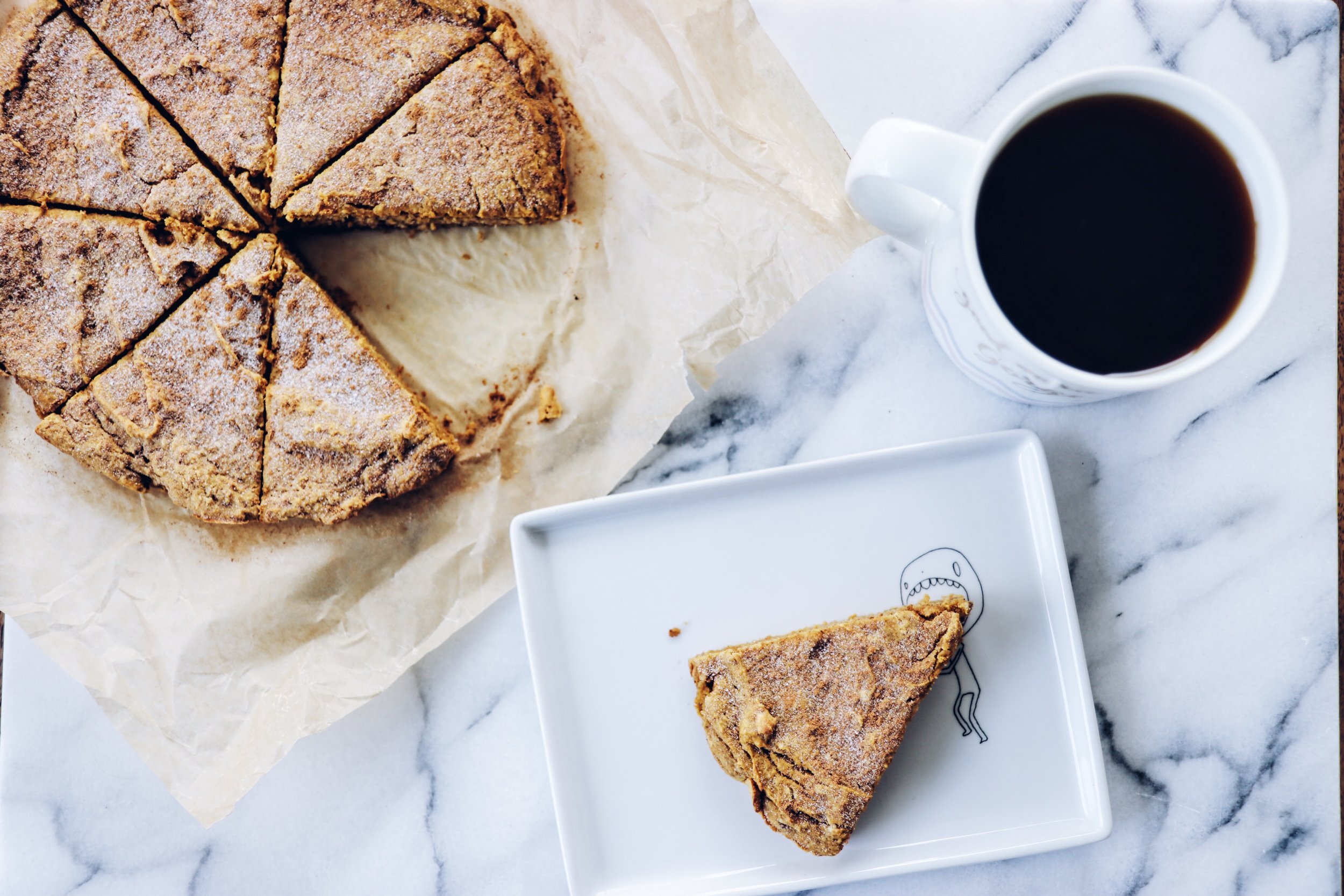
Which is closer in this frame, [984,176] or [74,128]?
[984,176]

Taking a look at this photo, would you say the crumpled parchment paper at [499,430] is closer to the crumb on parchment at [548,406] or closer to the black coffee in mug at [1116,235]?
the crumb on parchment at [548,406]

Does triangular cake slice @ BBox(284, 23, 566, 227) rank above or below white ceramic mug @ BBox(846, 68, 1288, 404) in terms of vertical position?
above

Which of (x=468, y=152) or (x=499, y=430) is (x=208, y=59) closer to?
(x=468, y=152)

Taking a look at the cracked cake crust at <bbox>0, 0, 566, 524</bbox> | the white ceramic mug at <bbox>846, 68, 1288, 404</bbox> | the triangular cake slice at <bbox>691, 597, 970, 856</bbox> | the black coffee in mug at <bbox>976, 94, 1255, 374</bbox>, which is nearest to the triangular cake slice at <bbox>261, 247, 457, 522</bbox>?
the cracked cake crust at <bbox>0, 0, 566, 524</bbox>

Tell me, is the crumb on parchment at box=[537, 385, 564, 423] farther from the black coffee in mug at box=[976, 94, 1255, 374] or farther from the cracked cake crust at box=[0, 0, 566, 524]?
the black coffee in mug at box=[976, 94, 1255, 374]

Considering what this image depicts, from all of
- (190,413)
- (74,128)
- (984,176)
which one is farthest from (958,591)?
(74,128)

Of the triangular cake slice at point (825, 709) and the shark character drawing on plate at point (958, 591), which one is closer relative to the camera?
the triangular cake slice at point (825, 709)

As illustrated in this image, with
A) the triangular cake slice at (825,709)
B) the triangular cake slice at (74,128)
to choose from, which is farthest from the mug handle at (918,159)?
the triangular cake slice at (74,128)
